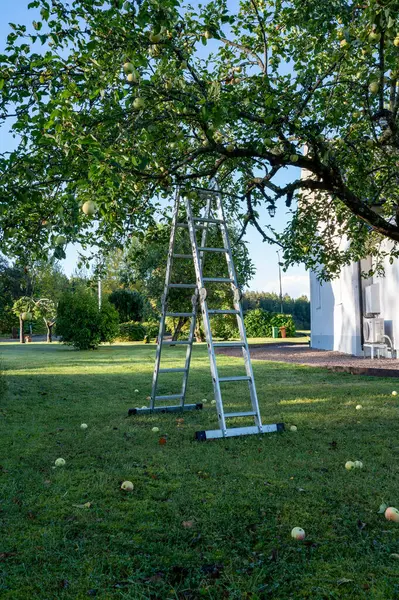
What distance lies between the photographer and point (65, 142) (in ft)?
12.8

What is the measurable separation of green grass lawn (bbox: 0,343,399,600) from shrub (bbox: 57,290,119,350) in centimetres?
1733

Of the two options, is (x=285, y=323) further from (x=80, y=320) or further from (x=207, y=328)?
(x=207, y=328)

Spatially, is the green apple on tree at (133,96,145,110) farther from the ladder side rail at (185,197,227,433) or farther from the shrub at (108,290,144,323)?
the shrub at (108,290,144,323)

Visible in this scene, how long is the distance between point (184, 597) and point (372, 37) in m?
3.48

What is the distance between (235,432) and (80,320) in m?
19.5

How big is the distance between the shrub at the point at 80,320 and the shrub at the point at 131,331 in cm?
872

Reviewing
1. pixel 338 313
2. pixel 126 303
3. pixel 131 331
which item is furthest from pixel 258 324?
pixel 338 313

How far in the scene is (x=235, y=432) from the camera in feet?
18.0

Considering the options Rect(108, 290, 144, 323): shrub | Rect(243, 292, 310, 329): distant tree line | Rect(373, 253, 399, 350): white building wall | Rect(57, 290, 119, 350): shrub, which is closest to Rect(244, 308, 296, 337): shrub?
Rect(108, 290, 144, 323): shrub

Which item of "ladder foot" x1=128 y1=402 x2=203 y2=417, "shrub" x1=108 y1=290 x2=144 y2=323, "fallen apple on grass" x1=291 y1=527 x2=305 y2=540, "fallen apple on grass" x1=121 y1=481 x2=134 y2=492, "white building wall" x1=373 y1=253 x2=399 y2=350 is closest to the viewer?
"fallen apple on grass" x1=291 y1=527 x2=305 y2=540

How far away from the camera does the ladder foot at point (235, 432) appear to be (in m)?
5.32

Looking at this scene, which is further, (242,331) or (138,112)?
(242,331)

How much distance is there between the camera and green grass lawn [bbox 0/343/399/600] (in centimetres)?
246

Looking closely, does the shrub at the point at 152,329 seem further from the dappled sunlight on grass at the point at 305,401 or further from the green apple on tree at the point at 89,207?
the green apple on tree at the point at 89,207
